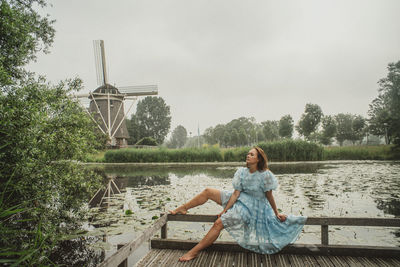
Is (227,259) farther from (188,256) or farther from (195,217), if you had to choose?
(195,217)

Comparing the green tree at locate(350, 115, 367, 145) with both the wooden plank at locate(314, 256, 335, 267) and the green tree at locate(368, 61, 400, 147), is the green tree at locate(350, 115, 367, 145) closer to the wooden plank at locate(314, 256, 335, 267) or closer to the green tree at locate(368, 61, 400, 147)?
the green tree at locate(368, 61, 400, 147)

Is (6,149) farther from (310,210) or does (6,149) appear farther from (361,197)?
(361,197)

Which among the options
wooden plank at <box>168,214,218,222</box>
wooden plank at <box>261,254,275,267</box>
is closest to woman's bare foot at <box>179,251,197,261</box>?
wooden plank at <box>168,214,218,222</box>

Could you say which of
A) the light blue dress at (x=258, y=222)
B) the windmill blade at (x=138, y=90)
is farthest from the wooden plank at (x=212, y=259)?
the windmill blade at (x=138, y=90)

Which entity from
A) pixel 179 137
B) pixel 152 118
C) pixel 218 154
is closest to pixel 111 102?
pixel 218 154

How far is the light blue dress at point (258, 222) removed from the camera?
2510mm

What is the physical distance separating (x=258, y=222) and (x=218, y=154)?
1615 centimetres

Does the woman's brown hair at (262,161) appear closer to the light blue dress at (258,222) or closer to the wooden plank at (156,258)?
the light blue dress at (258,222)

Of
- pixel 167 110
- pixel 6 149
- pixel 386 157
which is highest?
pixel 167 110

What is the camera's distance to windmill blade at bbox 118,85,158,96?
27.4 m

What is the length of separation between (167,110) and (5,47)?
46336 millimetres

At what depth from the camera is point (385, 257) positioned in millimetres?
2475

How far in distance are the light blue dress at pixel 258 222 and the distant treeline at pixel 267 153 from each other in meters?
15.1

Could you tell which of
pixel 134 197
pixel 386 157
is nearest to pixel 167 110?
pixel 386 157
